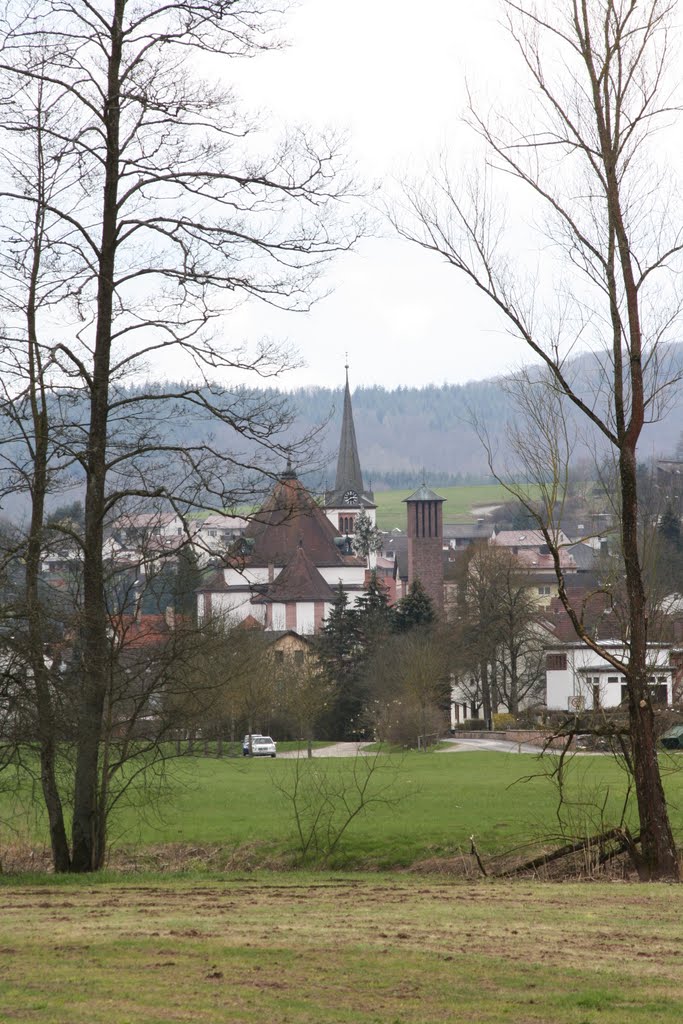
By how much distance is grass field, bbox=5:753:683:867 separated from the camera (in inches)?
840

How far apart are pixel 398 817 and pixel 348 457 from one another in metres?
134

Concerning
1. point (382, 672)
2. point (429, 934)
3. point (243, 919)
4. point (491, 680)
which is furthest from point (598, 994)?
point (491, 680)

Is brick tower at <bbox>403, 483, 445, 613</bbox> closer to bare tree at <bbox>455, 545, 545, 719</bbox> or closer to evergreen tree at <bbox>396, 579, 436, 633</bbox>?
bare tree at <bbox>455, 545, 545, 719</bbox>

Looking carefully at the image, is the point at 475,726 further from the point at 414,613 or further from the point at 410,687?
the point at 410,687

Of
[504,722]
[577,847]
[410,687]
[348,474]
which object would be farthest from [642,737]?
[348,474]

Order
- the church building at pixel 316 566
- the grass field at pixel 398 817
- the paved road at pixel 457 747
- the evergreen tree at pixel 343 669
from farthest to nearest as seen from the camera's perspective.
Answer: the church building at pixel 316 566, the evergreen tree at pixel 343 669, the paved road at pixel 457 747, the grass field at pixel 398 817

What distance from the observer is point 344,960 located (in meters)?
7.92

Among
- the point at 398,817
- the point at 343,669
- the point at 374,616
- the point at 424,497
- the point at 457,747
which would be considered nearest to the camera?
the point at 398,817

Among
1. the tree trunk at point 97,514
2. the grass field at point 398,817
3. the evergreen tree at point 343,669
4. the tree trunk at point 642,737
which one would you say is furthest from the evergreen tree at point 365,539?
the tree trunk at point 642,737

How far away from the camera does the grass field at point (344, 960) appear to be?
6.50m

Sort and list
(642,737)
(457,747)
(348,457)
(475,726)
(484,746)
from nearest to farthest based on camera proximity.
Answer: (642,737) → (484,746) → (457,747) → (475,726) → (348,457)

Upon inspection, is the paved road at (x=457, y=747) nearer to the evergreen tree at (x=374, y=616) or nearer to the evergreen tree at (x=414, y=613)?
the evergreen tree at (x=374, y=616)

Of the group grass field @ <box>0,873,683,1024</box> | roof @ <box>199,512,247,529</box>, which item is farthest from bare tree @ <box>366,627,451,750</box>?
grass field @ <box>0,873,683,1024</box>

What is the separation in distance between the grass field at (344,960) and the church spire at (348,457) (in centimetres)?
14209
